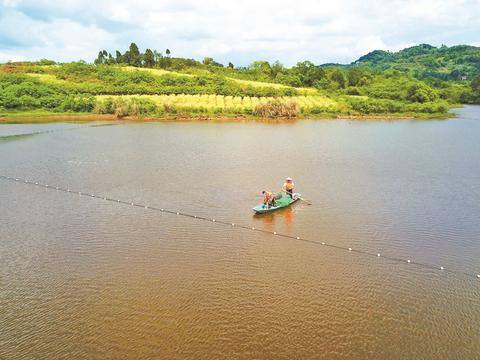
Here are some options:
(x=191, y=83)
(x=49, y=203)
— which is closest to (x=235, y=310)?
(x=49, y=203)

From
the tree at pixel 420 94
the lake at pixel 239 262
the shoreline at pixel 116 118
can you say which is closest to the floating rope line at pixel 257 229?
the lake at pixel 239 262

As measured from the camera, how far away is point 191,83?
7244 cm

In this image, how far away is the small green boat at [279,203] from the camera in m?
18.0

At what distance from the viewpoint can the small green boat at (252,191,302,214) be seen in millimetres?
18047

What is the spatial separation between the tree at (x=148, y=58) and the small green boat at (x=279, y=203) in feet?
280

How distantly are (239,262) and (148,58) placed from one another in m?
91.3

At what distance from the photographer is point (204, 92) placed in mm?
67938

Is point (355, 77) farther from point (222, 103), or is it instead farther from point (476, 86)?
point (222, 103)

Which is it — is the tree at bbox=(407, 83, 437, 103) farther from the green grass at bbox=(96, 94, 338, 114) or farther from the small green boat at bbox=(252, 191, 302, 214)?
the small green boat at bbox=(252, 191, 302, 214)

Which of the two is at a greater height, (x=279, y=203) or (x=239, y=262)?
(x=279, y=203)

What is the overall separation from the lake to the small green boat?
0.33 m

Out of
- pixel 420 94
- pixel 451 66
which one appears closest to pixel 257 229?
pixel 420 94

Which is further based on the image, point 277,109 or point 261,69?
point 261,69

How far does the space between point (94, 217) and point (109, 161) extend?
12.1 m
